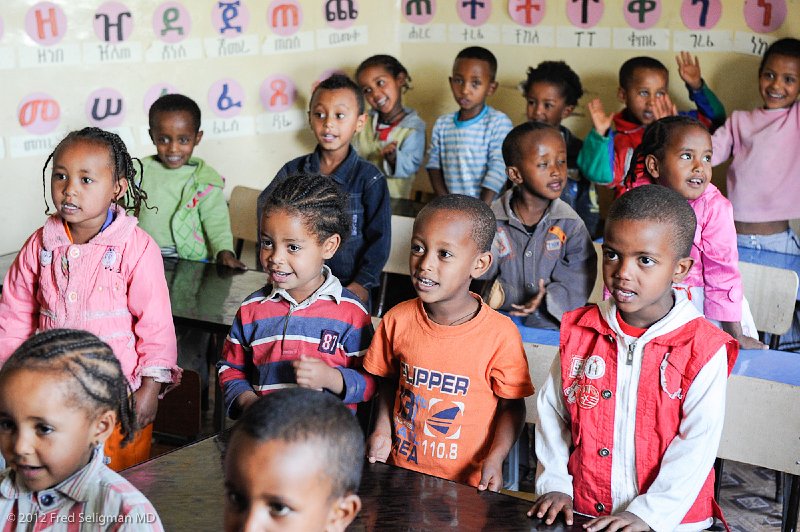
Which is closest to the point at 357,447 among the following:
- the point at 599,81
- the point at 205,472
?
the point at 205,472

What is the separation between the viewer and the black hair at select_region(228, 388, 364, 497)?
1295mm

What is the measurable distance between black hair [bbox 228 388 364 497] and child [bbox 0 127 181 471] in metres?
1.07

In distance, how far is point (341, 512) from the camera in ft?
4.45

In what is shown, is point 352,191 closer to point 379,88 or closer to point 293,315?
point 293,315

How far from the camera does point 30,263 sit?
237 centimetres

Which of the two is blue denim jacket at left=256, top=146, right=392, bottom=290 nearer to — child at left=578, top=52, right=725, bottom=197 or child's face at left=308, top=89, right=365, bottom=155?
child's face at left=308, top=89, right=365, bottom=155

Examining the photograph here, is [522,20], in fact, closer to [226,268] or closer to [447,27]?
[447,27]

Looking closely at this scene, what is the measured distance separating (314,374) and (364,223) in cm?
132

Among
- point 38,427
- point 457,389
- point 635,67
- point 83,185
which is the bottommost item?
point 457,389

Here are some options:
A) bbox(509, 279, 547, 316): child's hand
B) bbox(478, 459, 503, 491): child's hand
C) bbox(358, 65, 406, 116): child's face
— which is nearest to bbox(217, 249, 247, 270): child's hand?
bbox(509, 279, 547, 316): child's hand

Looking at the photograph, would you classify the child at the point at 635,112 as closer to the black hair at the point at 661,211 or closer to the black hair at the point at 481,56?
the black hair at the point at 481,56

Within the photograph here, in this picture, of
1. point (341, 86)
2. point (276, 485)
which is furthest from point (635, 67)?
point (276, 485)

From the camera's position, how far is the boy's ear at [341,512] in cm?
134

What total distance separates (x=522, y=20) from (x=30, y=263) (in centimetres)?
331
